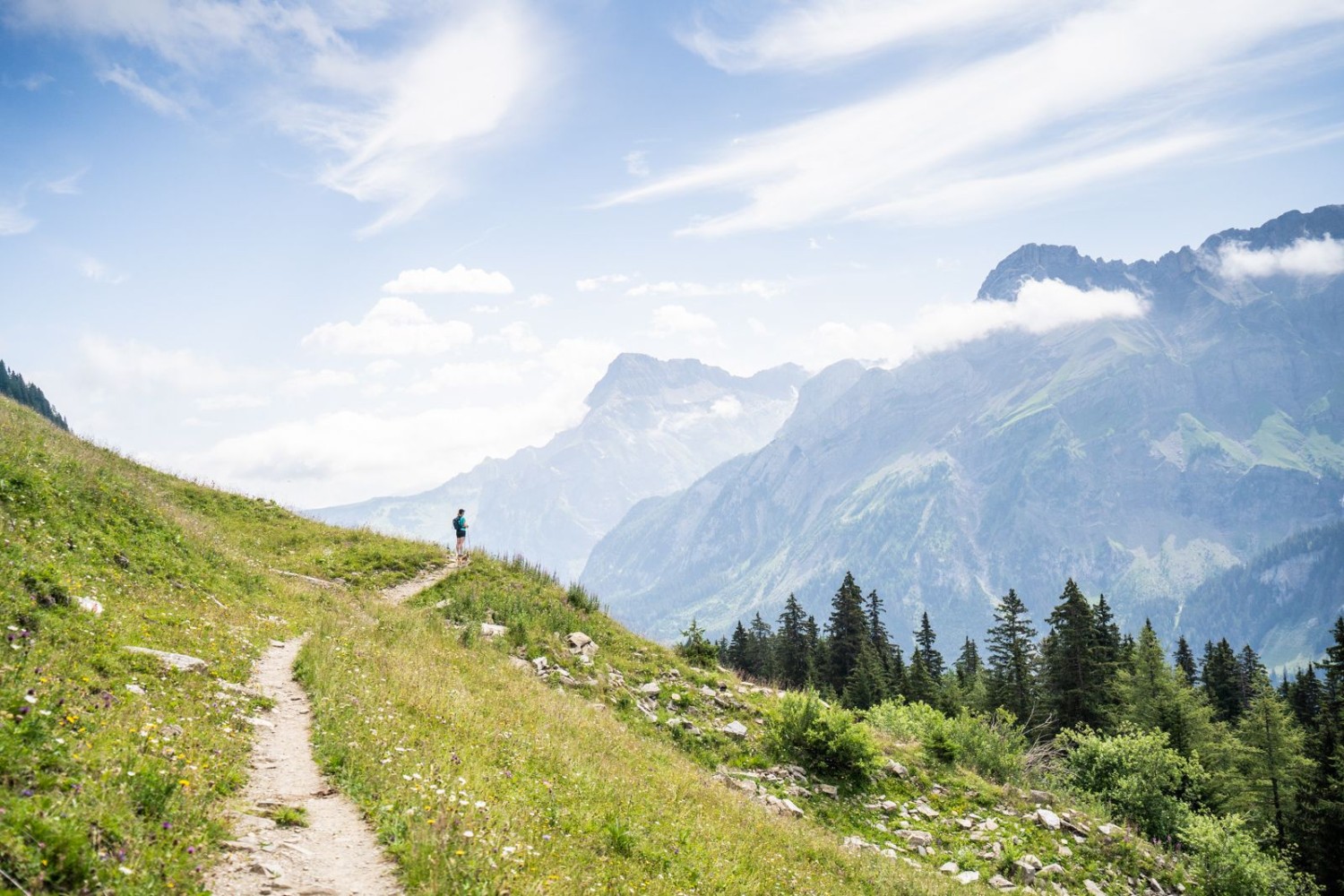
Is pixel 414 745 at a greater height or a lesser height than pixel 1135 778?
greater

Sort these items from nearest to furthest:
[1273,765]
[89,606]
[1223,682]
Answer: [89,606] < [1273,765] < [1223,682]

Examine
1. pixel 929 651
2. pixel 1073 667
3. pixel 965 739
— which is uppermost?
pixel 965 739

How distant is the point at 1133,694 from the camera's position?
2000 inches

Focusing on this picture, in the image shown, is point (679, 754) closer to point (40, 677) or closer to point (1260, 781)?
point (40, 677)

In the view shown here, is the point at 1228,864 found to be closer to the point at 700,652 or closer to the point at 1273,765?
the point at 700,652

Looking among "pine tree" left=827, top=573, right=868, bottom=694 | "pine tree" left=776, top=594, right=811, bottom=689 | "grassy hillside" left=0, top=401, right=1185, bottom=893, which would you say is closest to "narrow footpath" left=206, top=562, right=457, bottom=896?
"grassy hillside" left=0, top=401, right=1185, bottom=893

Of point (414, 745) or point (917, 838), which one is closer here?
point (414, 745)

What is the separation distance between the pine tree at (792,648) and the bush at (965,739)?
177 feet

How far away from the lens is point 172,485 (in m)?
34.0

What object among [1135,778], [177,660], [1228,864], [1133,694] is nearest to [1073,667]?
[1133,694]

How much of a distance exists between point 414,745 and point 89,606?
6851 mm

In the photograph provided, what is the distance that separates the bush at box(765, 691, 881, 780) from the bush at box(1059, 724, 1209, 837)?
11.4 metres

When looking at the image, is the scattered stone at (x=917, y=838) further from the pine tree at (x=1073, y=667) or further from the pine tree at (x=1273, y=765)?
the pine tree at (x=1073, y=667)

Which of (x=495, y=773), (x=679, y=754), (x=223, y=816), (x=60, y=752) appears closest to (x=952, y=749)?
(x=679, y=754)
